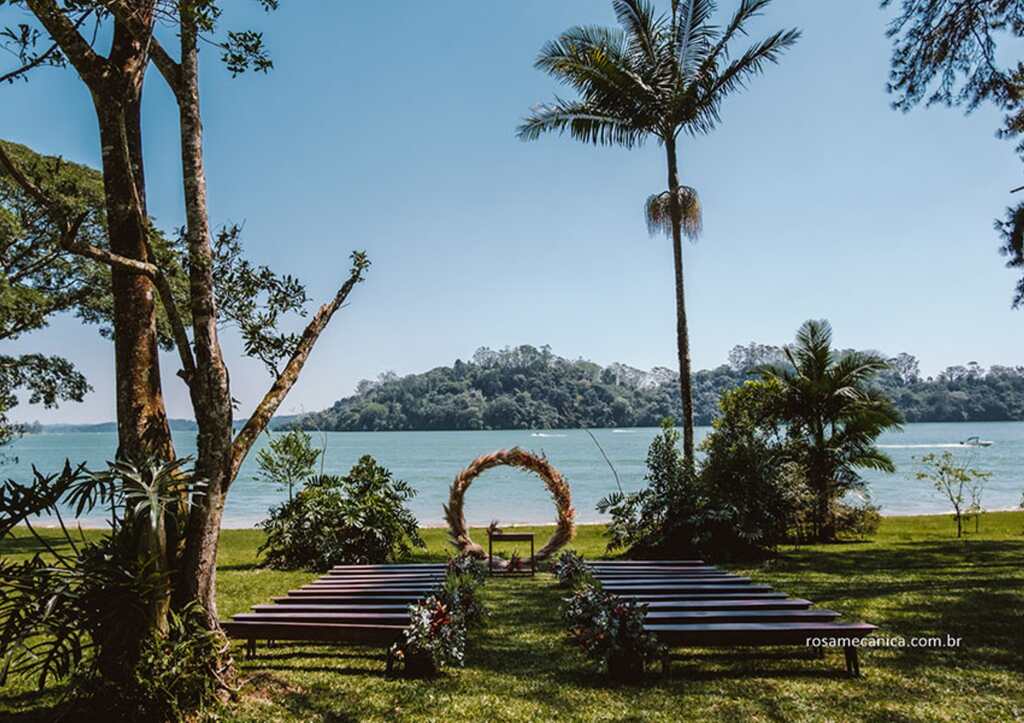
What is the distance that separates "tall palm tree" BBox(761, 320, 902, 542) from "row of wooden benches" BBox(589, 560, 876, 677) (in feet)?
29.4

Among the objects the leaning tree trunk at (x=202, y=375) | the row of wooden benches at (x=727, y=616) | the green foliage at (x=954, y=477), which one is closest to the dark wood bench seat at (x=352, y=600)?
the leaning tree trunk at (x=202, y=375)

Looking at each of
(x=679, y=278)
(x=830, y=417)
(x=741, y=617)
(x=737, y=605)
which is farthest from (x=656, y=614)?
(x=830, y=417)

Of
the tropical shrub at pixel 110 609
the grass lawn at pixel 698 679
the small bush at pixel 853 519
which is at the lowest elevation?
the small bush at pixel 853 519

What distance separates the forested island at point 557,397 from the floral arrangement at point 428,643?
76.0 meters

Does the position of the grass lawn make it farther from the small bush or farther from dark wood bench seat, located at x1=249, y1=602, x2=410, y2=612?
the small bush

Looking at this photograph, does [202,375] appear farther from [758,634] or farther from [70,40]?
[758,634]

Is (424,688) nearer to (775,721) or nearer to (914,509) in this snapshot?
(775,721)

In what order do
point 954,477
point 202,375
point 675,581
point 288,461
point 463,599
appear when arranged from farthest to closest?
point 954,477
point 288,461
point 675,581
point 463,599
point 202,375

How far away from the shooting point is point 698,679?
18.2ft

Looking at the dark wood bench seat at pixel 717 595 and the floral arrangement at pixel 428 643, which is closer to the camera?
the floral arrangement at pixel 428 643

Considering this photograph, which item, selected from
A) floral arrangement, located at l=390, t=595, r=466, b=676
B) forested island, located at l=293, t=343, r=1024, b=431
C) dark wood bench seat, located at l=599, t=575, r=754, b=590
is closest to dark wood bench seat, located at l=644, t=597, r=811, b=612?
Result: dark wood bench seat, located at l=599, t=575, r=754, b=590

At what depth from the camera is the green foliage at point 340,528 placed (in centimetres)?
1223

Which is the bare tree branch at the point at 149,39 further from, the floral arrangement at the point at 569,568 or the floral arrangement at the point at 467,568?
the floral arrangement at the point at 569,568

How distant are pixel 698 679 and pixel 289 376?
434cm
